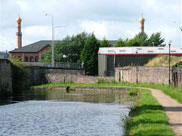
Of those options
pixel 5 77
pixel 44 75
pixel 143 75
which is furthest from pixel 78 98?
pixel 44 75

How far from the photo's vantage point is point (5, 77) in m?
40.6

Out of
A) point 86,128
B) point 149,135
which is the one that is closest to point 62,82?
point 86,128

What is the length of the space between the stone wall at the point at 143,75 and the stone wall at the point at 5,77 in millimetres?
17781

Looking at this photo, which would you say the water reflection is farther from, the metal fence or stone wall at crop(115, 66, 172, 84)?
stone wall at crop(115, 66, 172, 84)

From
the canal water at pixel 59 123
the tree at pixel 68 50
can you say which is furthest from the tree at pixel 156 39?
the canal water at pixel 59 123

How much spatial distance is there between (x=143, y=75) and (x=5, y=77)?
19.2 metres

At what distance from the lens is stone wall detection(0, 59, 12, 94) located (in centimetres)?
3944

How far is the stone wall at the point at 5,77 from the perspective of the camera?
39.4 meters

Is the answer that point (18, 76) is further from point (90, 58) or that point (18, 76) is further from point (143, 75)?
point (90, 58)

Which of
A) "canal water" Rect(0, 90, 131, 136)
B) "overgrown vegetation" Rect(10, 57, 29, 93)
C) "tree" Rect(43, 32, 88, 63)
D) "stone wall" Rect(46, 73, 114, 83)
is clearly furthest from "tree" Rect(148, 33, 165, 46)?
"canal water" Rect(0, 90, 131, 136)

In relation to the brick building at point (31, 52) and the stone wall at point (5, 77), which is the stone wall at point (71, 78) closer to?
the stone wall at point (5, 77)

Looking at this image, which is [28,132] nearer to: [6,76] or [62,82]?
[6,76]

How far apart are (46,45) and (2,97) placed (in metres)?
74.0

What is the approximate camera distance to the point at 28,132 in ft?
56.4
